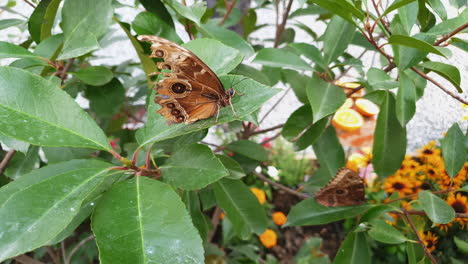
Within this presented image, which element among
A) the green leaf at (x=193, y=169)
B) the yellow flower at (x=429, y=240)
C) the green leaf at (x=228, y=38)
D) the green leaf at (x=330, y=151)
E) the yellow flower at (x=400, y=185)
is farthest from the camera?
the yellow flower at (x=400, y=185)

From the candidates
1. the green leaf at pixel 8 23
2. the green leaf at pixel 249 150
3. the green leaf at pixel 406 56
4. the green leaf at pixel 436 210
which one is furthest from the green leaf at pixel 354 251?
the green leaf at pixel 8 23

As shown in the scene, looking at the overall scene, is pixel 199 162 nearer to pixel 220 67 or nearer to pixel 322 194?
A: pixel 220 67

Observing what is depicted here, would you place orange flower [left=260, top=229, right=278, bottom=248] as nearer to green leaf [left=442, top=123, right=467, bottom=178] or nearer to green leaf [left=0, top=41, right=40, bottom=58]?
green leaf [left=442, top=123, right=467, bottom=178]

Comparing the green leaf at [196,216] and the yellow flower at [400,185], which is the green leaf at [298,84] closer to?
the green leaf at [196,216]

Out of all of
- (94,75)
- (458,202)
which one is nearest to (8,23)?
(94,75)

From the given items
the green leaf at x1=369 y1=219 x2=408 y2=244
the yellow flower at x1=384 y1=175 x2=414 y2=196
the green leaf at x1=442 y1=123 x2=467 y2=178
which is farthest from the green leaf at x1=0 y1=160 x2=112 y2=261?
the yellow flower at x1=384 y1=175 x2=414 y2=196

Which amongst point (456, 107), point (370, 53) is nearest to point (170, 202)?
point (456, 107)
